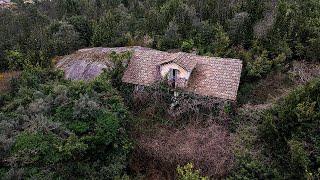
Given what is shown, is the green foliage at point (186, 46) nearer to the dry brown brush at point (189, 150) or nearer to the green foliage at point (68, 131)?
the green foliage at point (68, 131)

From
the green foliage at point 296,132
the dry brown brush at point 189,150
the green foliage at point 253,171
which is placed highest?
the green foliage at point 296,132

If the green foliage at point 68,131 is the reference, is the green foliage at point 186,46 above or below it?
below

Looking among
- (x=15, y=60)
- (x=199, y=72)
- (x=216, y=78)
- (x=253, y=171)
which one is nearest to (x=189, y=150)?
(x=253, y=171)

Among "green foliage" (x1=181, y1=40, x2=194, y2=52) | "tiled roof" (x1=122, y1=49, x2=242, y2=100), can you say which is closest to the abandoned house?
"tiled roof" (x1=122, y1=49, x2=242, y2=100)

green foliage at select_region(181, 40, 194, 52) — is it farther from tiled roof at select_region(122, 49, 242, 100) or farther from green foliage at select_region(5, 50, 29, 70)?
green foliage at select_region(5, 50, 29, 70)

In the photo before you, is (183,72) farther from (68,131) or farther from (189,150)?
(68,131)

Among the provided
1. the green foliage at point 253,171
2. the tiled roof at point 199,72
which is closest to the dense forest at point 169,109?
the green foliage at point 253,171

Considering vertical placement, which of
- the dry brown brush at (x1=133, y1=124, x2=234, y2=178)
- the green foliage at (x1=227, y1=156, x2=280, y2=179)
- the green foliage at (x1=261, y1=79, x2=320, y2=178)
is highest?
the green foliage at (x1=261, y1=79, x2=320, y2=178)
